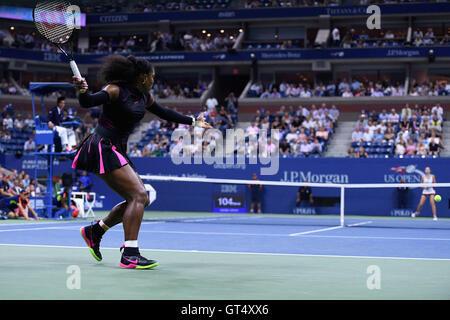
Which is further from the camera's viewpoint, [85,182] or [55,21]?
[85,182]

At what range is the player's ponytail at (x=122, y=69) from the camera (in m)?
6.82

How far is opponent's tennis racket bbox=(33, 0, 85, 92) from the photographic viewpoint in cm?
709

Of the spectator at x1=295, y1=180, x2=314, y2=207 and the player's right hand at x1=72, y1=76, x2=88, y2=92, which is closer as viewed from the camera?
the player's right hand at x1=72, y1=76, x2=88, y2=92

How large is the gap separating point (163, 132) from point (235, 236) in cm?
1802

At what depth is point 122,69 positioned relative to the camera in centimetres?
682

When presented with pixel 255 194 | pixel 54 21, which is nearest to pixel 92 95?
pixel 54 21

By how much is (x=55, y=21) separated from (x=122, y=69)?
1106mm

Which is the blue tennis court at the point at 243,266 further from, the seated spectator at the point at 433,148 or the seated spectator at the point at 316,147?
the seated spectator at the point at 316,147

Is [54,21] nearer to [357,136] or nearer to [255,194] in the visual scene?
[255,194]

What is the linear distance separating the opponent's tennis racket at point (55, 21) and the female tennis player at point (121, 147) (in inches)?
25.2

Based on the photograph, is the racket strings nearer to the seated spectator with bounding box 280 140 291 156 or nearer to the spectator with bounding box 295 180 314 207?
the spectator with bounding box 295 180 314 207

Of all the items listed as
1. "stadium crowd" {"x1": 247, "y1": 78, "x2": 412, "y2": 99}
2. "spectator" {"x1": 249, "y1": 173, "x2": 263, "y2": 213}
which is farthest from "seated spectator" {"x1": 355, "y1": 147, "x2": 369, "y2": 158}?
"stadium crowd" {"x1": 247, "y1": 78, "x2": 412, "y2": 99}

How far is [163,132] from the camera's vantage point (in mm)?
29719
